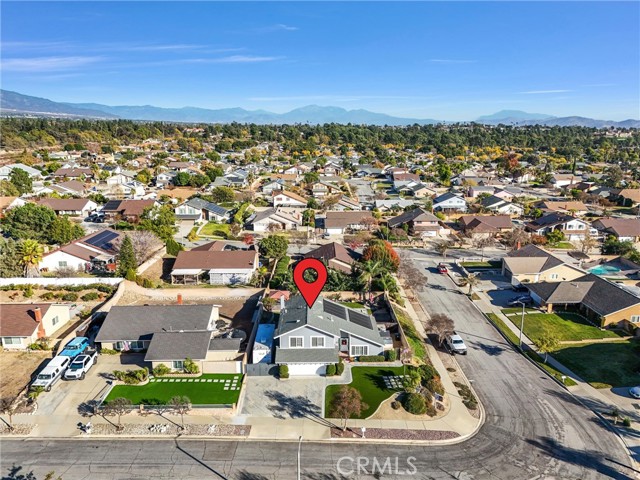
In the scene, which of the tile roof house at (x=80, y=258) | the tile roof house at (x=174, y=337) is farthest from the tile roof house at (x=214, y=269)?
the tile roof house at (x=174, y=337)

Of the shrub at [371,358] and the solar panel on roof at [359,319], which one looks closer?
the shrub at [371,358]

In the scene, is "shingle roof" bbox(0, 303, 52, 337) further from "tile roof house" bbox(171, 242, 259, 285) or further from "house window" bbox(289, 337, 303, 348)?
"house window" bbox(289, 337, 303, 348)

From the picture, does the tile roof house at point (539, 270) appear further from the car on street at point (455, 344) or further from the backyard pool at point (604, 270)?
the car on street at point (455, 344)

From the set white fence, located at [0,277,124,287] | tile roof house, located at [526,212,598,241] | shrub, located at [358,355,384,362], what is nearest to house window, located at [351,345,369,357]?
shrub, located at [358,355,384,362]

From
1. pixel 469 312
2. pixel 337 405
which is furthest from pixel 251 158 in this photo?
pixel 337 405

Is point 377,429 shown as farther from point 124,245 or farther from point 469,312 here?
point 124,245

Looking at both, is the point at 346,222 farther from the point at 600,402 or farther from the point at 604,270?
the point at 600,402
